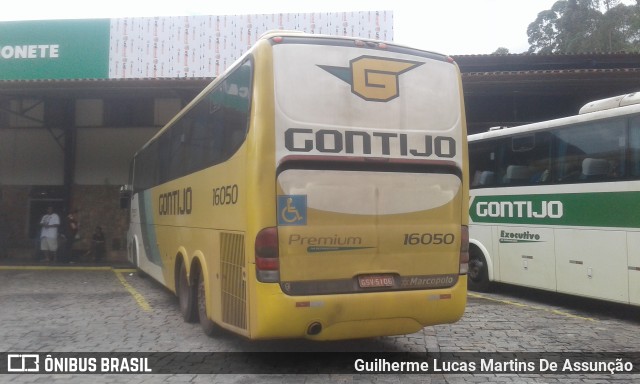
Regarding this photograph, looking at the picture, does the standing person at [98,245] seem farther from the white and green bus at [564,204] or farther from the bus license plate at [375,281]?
the bus license plate at [375,281]

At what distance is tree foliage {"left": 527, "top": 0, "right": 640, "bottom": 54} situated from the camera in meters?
47.3

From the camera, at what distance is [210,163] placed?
7227 mm

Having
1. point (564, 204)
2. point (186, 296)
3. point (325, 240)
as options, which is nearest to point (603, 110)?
point (564, 204)

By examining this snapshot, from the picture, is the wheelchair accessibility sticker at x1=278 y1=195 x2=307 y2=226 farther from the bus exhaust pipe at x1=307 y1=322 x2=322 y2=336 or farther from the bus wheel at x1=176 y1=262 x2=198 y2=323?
the bus wheel at x1=176 y1=262 x2=198 y2=323

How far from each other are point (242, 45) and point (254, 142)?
20.7 m

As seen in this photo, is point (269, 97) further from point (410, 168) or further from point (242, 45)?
point (242, 45)

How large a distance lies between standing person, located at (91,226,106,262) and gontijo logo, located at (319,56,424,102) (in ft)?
53.5

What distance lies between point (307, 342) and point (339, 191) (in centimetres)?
255

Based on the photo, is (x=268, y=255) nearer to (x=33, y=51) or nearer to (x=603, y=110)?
(x=603, y=110)

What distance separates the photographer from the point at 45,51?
22.2 meters

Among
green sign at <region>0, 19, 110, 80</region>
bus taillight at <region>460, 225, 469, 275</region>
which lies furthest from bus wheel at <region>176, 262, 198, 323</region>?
green sign at <region>0, 19, 110, 80</region>

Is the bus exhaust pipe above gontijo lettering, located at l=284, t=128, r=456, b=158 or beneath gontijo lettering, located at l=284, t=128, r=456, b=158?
beneath

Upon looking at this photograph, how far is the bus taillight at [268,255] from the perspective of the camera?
18.2 feet

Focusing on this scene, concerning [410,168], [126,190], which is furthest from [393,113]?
[126,190]
